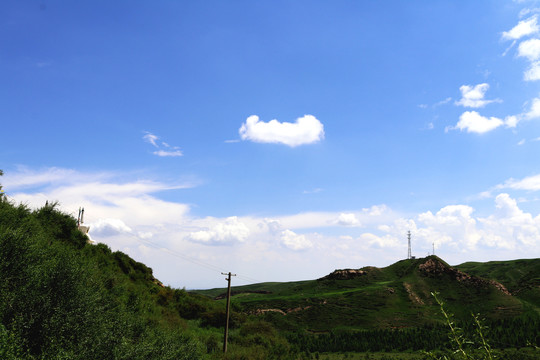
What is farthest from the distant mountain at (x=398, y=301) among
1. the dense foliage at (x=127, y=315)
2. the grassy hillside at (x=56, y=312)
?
the grassy hillside at (x=56, y=312)

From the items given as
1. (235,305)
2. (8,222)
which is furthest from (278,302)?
(8,222)

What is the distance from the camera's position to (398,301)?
378 ft

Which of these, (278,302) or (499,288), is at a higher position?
(499,288)

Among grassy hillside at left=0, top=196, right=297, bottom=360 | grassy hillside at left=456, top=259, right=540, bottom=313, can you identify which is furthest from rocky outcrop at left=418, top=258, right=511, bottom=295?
grassy hillside at left=0, top=196, right=297, bottom=360

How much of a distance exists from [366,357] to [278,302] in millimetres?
52375

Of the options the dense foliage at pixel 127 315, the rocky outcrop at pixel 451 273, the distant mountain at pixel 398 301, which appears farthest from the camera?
the rocky outcrop at pixel 451 273

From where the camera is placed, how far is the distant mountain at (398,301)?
339 ft

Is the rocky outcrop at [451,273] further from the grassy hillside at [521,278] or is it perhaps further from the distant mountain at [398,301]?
the grassy hillside at [521,278]

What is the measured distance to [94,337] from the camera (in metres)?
25.3

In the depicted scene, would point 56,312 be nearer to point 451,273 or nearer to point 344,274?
point 451,273

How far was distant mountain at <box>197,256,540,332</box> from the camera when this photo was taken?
4072 inches

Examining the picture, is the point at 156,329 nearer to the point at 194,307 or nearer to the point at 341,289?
the point at 194,307

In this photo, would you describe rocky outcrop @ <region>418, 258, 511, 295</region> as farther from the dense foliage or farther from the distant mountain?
the dense foliage

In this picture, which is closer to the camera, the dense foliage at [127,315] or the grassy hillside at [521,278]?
the dense foliage at [127,315]
